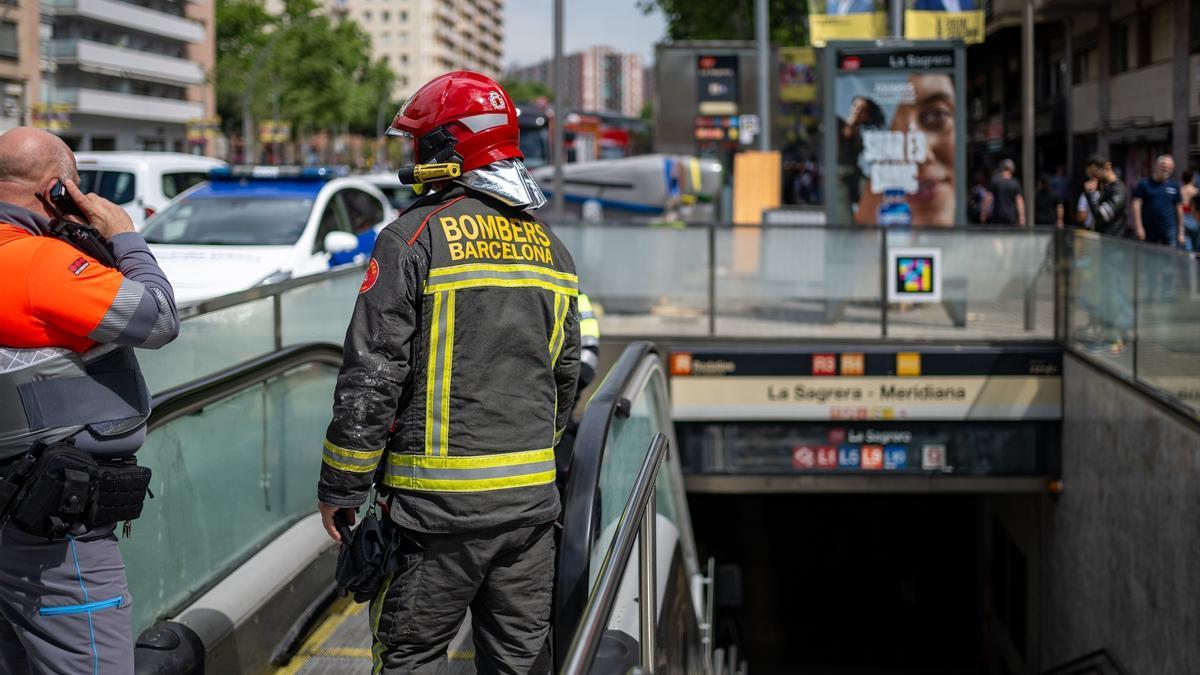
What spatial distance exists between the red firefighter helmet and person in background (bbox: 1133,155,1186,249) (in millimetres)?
12710

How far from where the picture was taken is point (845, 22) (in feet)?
59.6

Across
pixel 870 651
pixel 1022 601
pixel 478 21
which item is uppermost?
pixel 478 21

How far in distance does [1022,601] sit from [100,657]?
511 inches

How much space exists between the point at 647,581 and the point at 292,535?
8.87 feet

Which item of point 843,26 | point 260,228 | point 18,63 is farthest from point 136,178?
point 18,63

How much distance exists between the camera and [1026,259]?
504 inches

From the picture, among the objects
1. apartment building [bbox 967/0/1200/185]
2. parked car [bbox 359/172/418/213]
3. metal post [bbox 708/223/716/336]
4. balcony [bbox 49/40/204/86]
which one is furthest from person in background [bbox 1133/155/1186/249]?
balcony [bbox 49/40/204/86]

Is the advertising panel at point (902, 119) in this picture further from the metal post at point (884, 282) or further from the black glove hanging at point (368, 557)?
the black glove hanging at point (368, 557)

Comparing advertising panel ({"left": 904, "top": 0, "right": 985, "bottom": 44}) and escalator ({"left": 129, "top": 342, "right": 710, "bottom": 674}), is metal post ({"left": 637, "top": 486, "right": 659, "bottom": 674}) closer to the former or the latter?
escalator ({"left": 129, "top": 342, "right": 710, "bottom": 674})

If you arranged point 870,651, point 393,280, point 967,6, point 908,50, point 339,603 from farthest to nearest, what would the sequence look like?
point 870,651 → point 967,6 → point 908,50 → point 339,603 → point 393,280

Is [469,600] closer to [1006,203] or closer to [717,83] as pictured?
[1006,203]

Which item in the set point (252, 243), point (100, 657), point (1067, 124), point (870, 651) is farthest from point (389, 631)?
point (1067, 124)

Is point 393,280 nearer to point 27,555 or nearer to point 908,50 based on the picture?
point 27,555

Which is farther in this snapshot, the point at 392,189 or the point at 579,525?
the point at 392,189
